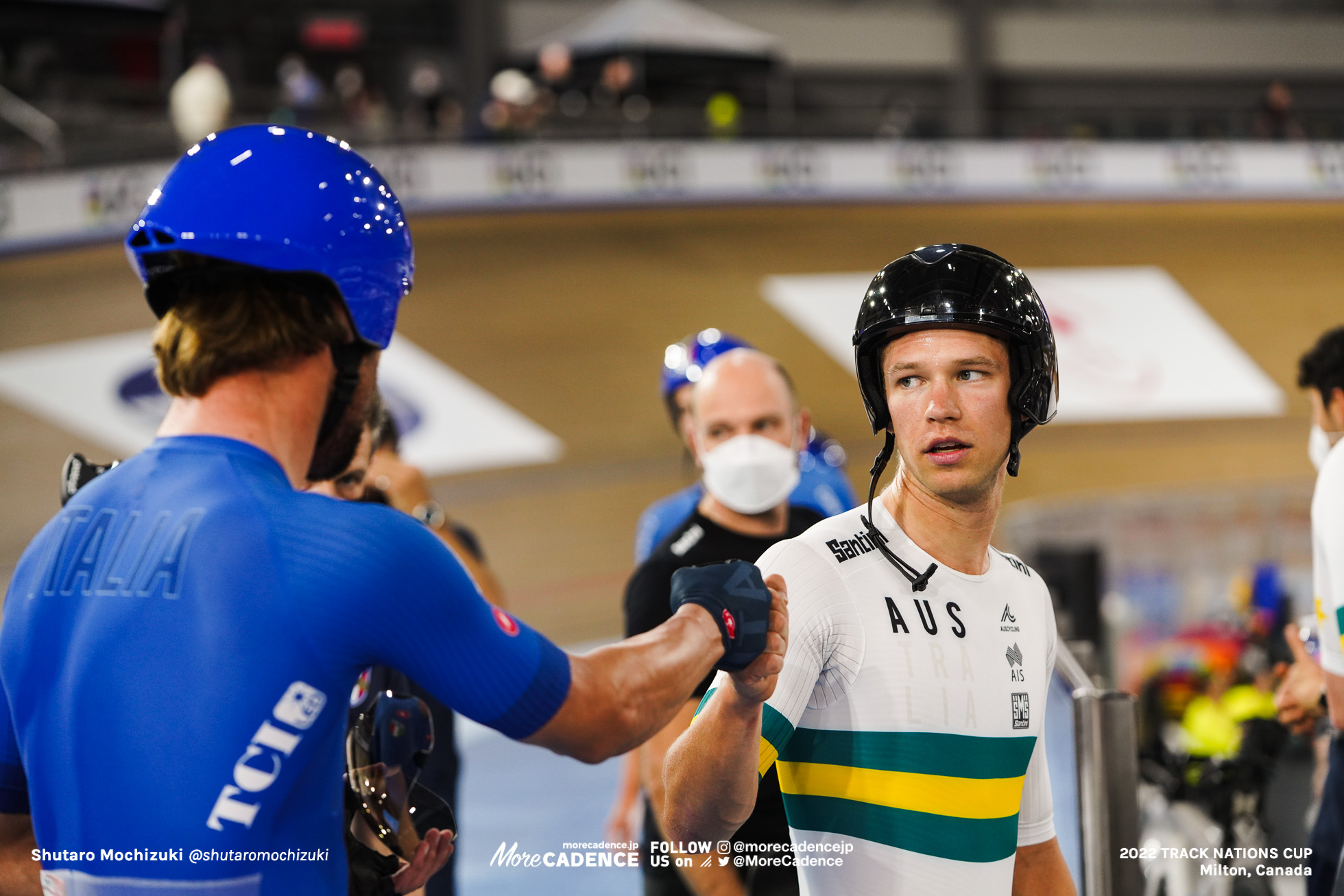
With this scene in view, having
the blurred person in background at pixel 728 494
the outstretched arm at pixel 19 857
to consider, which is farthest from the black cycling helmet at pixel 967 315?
the outstretched arm at pixel 19 857

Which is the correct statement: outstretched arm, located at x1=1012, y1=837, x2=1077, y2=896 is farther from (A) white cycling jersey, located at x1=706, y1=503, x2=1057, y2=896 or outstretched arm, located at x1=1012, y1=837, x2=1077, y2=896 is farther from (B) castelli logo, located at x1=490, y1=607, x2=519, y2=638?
(B) castelli logo, located at x1=490, y1=607, x2=519, y2=638

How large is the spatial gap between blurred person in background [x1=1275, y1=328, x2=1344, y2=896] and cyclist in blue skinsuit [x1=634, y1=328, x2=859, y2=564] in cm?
140

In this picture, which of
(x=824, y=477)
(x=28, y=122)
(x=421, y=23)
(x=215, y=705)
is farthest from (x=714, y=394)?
(x=421, y=23)

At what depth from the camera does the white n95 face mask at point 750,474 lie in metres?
3.17

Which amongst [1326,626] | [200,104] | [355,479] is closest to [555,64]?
[200,104]

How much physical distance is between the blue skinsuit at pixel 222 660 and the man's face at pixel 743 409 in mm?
1905

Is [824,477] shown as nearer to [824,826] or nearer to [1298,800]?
[1298,800]

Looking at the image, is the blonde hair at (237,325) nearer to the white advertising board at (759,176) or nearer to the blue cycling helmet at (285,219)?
the blue cycling helmet at (285,219)

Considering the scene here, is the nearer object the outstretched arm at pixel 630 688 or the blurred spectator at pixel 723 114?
the outstretched arm at pixel 630 688

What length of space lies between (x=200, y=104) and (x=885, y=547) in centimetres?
1390

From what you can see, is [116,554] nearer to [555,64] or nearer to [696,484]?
[696,484]

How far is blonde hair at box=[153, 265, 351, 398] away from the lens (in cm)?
145

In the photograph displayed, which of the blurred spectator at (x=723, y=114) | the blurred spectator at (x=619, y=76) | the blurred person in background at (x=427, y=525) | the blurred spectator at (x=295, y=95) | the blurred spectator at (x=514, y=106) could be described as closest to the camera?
the blurred person in background at (x=427, y=525)

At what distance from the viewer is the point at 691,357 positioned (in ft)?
14.0
